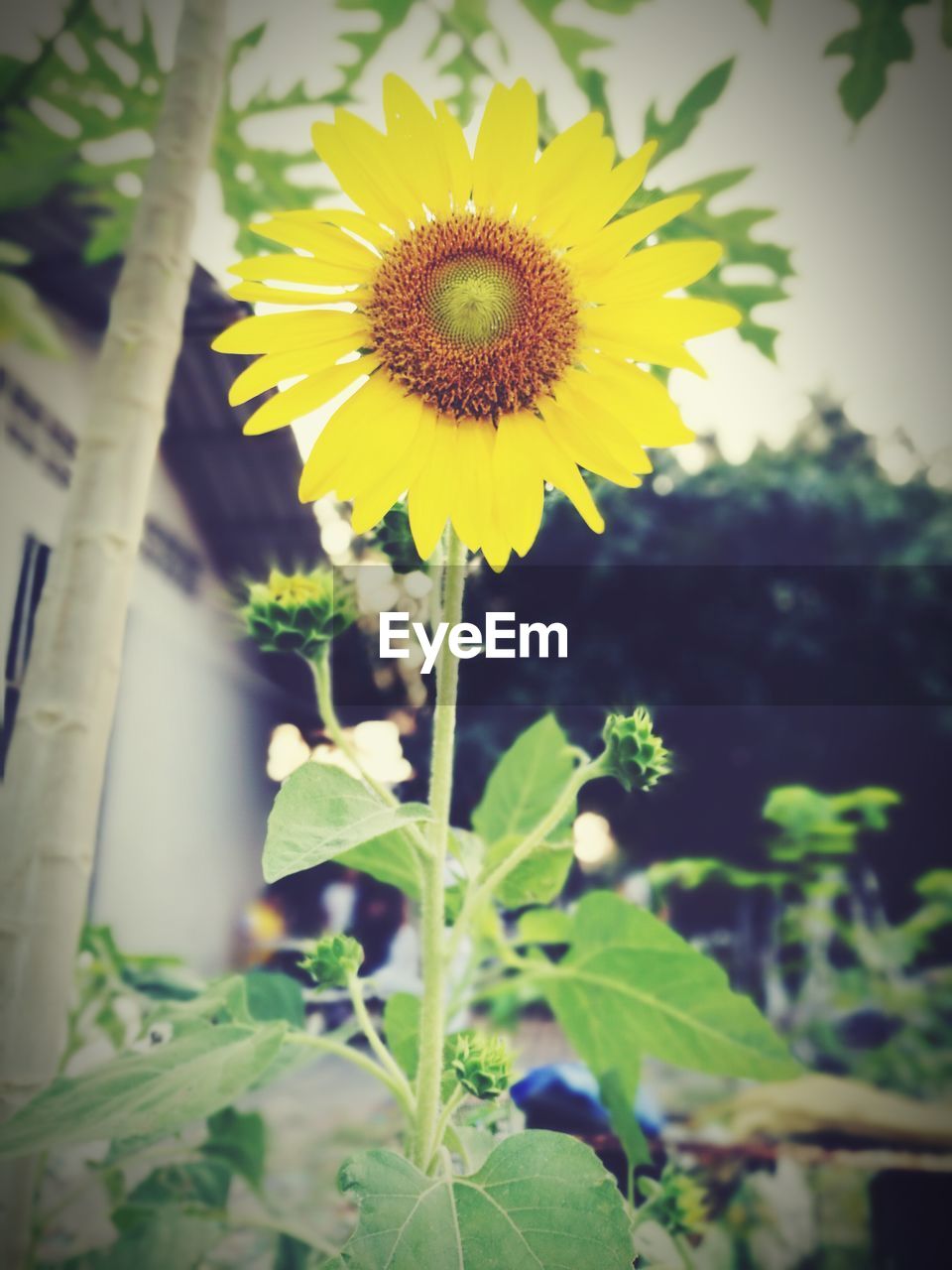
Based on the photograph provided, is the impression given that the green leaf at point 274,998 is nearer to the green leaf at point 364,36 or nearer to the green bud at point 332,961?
the green bud at point 332,961

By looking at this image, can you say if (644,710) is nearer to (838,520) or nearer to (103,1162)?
(103,1162)

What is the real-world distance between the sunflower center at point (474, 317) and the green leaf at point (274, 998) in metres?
0.29

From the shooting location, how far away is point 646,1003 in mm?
391

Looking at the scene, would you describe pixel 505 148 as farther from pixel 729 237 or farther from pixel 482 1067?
pixel 482 1067

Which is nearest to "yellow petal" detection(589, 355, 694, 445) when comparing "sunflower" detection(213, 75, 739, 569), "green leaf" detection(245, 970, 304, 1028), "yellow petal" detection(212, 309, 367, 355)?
"sunflower" detection(213, 75, 739, 569)

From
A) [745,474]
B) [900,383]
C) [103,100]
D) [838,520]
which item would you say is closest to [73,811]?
[103,100]

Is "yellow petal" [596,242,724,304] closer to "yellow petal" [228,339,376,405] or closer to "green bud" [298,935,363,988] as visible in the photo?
"yellow petal" [228,339,376,405]

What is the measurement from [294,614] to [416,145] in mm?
200

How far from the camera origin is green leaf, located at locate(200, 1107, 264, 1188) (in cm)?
46

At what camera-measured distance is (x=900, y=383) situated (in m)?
0.67

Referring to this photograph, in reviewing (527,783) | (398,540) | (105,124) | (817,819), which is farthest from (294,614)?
(817,819)

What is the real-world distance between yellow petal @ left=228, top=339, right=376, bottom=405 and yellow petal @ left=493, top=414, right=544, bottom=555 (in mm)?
77

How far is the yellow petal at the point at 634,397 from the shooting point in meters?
0.35

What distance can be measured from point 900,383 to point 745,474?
5.12ft
